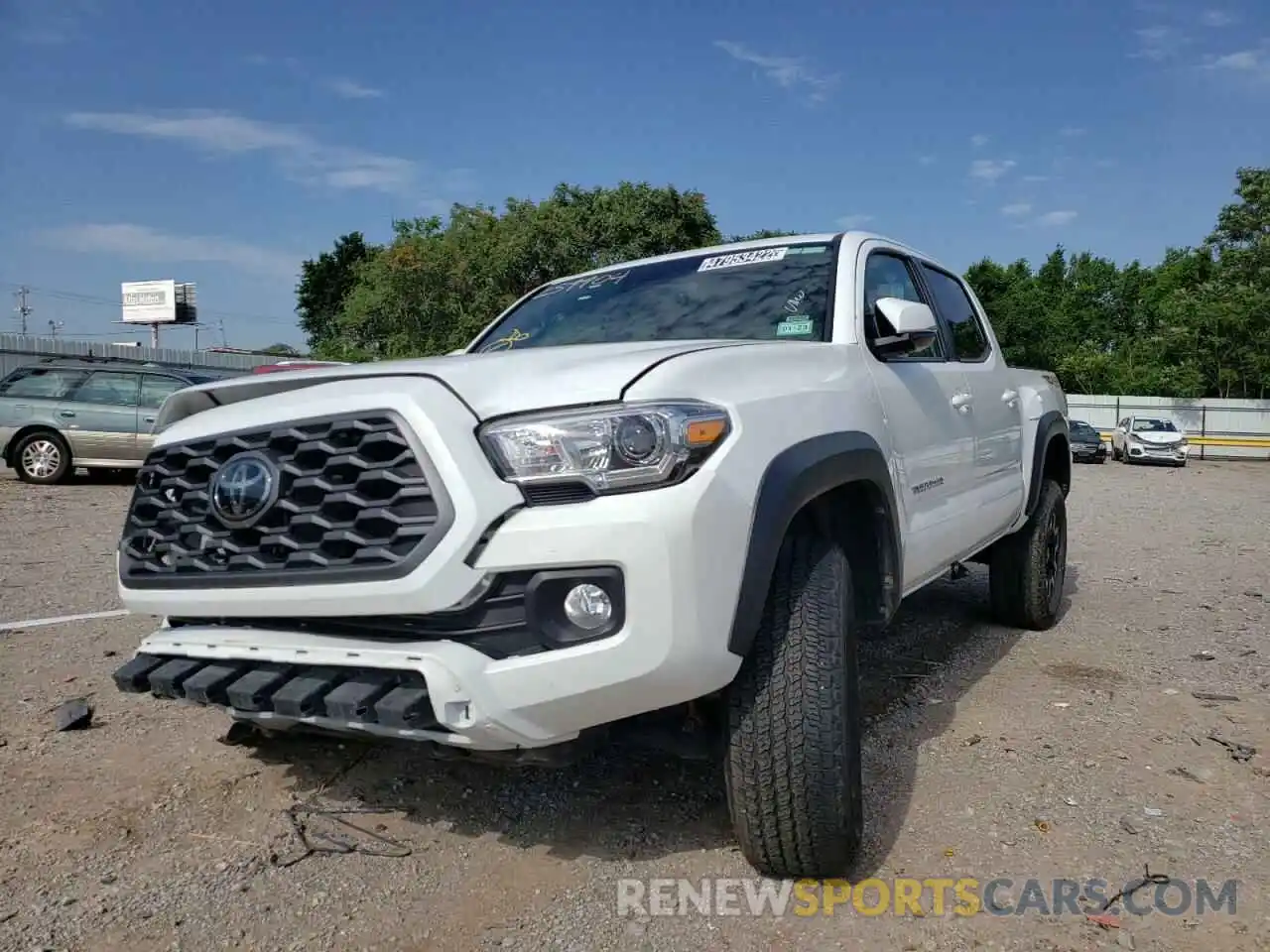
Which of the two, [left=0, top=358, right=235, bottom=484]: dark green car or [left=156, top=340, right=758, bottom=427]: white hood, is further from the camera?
[left=0, top=358, right=235, bottom=484]: dark green car

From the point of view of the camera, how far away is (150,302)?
179 ft

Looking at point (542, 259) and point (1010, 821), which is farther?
point (542, 259)

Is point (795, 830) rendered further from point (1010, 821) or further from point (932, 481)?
point (932, 481)

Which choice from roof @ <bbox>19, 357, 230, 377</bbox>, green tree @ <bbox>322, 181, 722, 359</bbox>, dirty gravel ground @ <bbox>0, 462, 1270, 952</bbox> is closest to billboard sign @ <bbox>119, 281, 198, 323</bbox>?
green tree @ <bbox>322, 181, 722, 359</bbox>

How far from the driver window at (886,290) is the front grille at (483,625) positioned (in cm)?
170

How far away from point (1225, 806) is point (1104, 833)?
1.65ft

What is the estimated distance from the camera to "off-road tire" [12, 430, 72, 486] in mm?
11930

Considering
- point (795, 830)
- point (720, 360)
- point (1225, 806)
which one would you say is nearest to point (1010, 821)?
point (1225, 806)

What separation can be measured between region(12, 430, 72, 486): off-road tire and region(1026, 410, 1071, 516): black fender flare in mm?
11534

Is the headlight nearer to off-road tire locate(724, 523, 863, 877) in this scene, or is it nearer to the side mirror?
off-road tire locate(724, 523, 863, 877)

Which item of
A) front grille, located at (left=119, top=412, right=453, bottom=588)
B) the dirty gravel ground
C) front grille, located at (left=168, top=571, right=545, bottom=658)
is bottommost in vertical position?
the dirty gravel ground

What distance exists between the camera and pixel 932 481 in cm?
346

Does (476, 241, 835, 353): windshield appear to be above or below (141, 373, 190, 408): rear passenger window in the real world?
below

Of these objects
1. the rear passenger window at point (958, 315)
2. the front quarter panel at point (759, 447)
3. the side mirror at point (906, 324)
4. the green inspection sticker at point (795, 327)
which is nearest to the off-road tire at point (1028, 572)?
the rear passenger window at point (958, 315)
